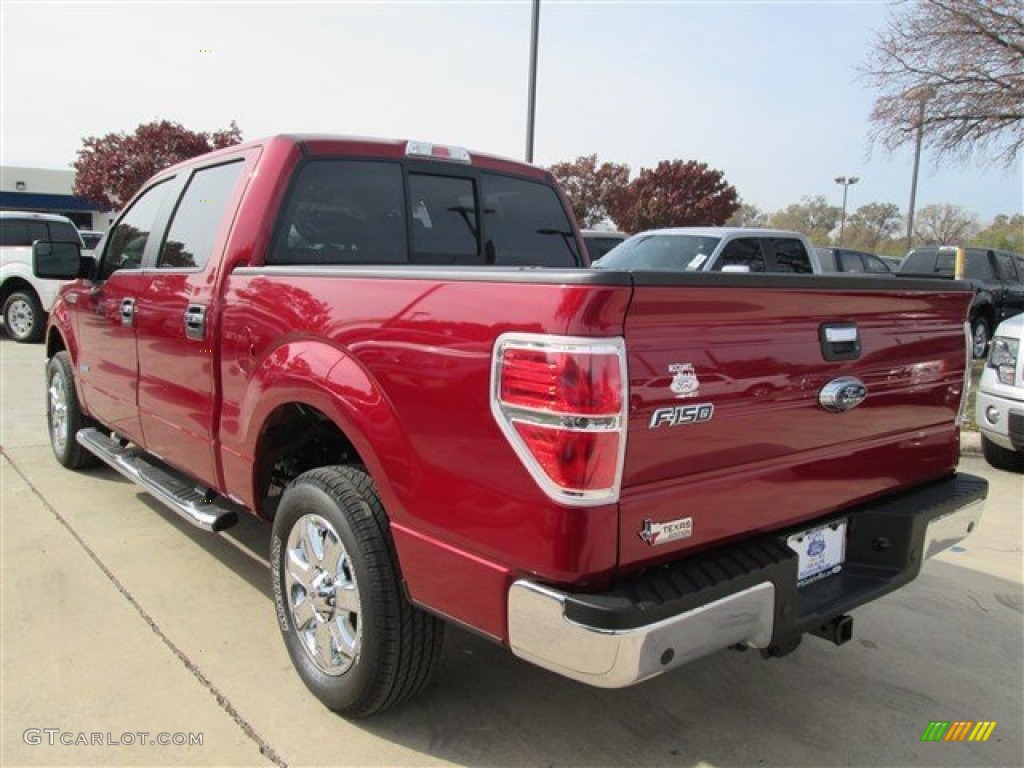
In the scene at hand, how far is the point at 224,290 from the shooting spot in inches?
129

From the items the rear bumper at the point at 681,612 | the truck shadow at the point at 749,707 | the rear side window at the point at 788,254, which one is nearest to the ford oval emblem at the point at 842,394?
the rear bumper at the point at 681,612

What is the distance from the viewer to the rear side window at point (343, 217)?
3379mm

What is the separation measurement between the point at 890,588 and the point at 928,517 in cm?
30

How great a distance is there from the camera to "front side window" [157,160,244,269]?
359 centimetres

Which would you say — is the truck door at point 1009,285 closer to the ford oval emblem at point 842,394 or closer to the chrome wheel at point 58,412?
the ford oval emblem at point 842,394

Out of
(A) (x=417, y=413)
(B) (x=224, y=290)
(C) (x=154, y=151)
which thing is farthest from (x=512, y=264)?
(C) (x=154, y=151)

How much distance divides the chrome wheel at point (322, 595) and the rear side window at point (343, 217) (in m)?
1.20

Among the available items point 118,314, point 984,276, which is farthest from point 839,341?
point 984,276

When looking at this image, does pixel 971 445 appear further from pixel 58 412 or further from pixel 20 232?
pixel 20 232

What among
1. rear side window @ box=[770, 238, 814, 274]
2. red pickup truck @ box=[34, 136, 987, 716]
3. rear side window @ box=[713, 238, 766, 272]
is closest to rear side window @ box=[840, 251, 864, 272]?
rear side window @ box=[770, 238, 814, 274]

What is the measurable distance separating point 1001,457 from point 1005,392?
92 centimetres

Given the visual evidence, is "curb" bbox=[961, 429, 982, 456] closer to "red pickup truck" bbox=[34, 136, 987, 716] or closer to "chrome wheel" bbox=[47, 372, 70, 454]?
"red pickup truck" bbox=[34, 136, 987, 716]

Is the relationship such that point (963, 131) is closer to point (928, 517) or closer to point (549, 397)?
point (928, 517)

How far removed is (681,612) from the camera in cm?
202
